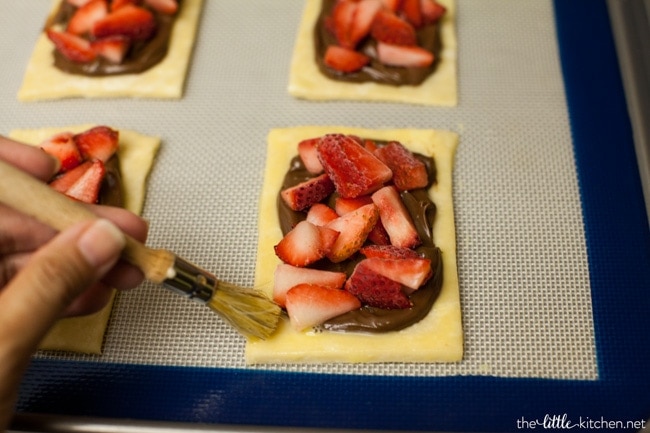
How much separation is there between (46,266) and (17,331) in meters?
0.12

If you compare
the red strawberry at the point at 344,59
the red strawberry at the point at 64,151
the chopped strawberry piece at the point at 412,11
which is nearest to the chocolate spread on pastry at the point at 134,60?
the red strawberry at the point at 64,151

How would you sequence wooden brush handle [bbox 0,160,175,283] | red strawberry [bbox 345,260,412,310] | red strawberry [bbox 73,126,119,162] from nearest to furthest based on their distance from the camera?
wooden brush handle [bbox 0,160,175,283] < red strawberry [bbox 345,260,412,310] < red strawberry [bbox 73,126,119,162]

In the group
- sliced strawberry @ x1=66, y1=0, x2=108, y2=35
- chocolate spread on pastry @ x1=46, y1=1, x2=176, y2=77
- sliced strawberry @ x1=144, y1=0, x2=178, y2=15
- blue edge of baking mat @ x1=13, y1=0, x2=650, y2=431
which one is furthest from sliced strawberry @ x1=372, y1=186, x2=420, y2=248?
sliced strawberry @ x1=66, y1=0, x2=108, y2=35

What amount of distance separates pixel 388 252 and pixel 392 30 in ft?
2.72

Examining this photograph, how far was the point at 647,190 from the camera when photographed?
1.85 meters

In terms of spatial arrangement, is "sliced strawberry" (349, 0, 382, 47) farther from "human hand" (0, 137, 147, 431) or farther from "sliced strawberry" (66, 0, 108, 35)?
"human hand" (0, 137, 147, 431)

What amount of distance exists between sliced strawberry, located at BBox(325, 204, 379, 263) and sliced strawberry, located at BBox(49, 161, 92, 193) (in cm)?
76

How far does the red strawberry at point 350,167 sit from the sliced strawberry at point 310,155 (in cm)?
6

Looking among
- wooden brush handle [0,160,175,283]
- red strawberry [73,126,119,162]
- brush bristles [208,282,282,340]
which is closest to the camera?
wooden brush handle [0,160,175,283]

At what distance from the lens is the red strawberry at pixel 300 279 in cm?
155

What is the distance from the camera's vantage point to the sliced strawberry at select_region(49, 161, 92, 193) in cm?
175

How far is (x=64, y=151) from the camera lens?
5.90ft

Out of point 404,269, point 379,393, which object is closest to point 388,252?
point 404,269

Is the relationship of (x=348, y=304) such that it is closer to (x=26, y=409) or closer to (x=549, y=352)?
(x=549, y=352)
